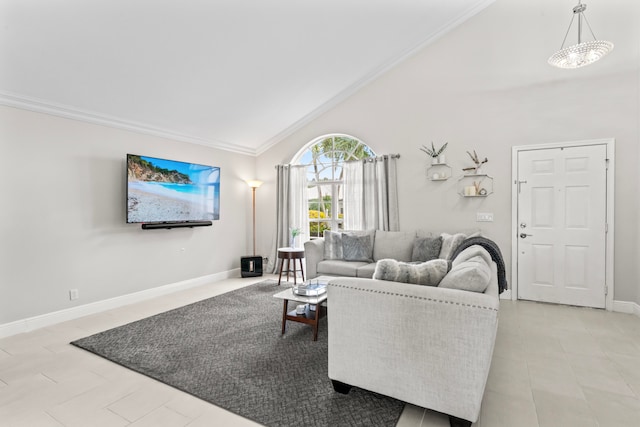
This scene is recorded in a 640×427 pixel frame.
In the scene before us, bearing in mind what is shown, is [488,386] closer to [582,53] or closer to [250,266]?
[582,53]

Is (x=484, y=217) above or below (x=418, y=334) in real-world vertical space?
above

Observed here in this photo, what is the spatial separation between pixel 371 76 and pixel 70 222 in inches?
181

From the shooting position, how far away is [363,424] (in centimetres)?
177

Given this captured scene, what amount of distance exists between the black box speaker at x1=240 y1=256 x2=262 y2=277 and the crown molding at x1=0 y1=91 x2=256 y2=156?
83.4 inches

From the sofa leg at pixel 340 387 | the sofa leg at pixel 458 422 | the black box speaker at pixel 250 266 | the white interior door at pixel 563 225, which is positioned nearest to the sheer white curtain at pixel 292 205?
the black box speaker at pixel 250 266

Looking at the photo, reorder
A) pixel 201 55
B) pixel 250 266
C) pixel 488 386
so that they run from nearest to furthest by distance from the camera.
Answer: pixel 488 386, pixel 201 55, pixel 250 266

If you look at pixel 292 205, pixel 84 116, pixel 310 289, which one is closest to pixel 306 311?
pixel 310 289

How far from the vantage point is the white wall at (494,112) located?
368cm

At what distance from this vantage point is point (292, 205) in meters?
5.84

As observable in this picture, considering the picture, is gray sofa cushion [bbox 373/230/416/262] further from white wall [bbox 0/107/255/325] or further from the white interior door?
white wall [bbox 0/107/255/325]

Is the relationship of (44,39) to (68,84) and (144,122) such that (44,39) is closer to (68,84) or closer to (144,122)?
(68,84)

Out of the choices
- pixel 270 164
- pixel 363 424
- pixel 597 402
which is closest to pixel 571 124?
pixel 597 402

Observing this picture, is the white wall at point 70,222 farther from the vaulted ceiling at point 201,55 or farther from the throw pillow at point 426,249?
the throw pillow at point 426,249

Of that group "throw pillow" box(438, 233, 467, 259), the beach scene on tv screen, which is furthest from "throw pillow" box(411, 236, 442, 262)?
the beach scene on tv screen
